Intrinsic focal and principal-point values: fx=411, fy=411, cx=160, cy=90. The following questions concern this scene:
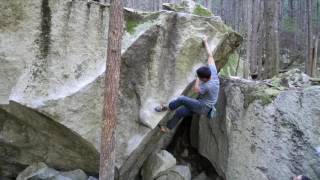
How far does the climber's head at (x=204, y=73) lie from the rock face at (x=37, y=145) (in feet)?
8.48

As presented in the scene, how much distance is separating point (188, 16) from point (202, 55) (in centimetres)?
87

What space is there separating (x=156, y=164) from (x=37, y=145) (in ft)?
8.53

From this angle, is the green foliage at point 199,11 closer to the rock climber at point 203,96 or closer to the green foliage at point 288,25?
the rock climber at point 203,96

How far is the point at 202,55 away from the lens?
8688 millimetres

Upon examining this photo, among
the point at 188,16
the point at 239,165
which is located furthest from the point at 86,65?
the point at 239,165

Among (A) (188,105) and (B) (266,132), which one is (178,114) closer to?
(A) (188,105)

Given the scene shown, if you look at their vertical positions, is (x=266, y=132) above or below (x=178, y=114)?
below

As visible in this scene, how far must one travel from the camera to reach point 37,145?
8.62 m

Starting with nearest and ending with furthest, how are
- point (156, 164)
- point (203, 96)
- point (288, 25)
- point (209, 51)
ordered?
point (203, 96)
point (209, 51)
point (156, 164)
point (288, 25)

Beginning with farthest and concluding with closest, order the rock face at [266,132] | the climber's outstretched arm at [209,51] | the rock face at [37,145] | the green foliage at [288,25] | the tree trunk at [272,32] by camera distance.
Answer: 1. the green foliage at [288,25]
2. the tree trunk at [272,32]
3. the climber's outstretched arm at [209,51]
4. the rock face at [37,145]
5. the rock face at [266,132]

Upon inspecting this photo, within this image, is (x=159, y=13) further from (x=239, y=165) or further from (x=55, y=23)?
(x=239, y=165)

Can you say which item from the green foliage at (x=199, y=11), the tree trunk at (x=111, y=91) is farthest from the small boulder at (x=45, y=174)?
the green foliage at (x=199, y=11)

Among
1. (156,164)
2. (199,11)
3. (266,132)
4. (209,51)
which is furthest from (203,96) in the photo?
(199,11)

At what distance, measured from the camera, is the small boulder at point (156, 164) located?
29.9 feet
